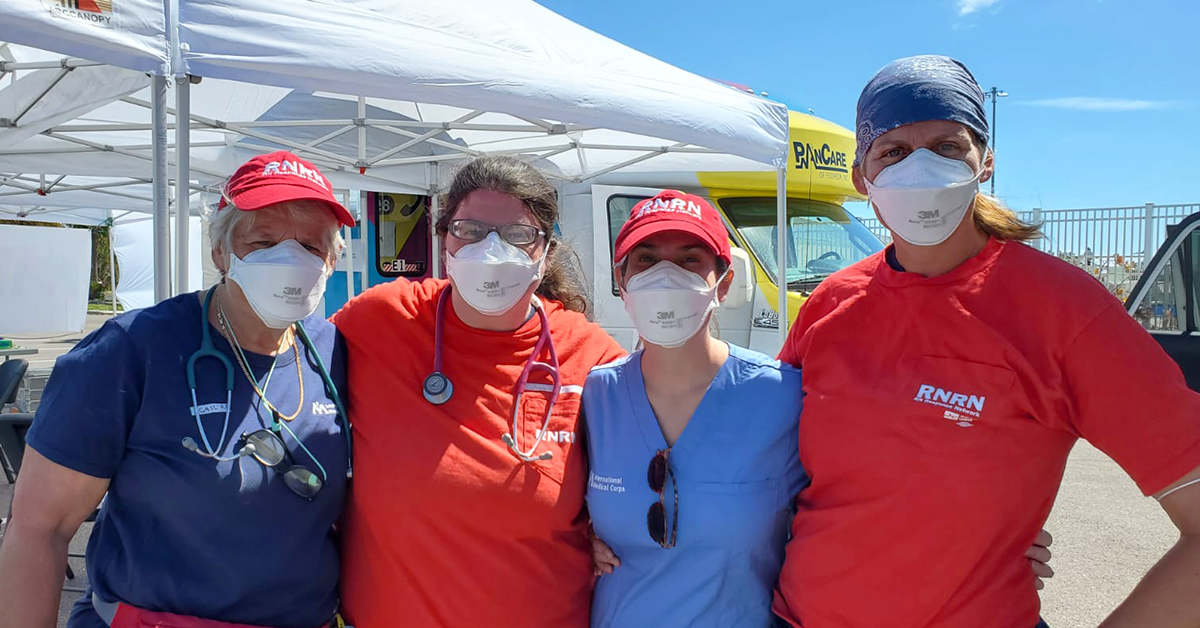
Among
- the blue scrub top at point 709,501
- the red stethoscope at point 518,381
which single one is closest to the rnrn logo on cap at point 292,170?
the red stethoscope at point 518,381

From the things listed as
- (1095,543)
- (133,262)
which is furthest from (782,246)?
(133,262)

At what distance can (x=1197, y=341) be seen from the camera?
189 inches

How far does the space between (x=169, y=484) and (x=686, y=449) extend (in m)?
1.13

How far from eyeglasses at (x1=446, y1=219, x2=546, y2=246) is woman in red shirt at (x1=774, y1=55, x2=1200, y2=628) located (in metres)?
0.85

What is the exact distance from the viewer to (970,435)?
1430 mm

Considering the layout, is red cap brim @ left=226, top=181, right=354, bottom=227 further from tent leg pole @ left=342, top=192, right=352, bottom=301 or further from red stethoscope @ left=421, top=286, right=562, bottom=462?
tent leg pole @ left=342, top=192, right=352, bottom=301

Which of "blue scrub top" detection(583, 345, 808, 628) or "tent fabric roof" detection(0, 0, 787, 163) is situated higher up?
"tent fabric roof" detection(0, 0, 787, 163)

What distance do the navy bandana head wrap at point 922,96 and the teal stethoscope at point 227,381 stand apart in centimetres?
143

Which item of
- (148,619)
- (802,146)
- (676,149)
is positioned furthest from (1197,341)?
(148,619)

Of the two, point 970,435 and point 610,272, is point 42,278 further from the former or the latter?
point 970,435

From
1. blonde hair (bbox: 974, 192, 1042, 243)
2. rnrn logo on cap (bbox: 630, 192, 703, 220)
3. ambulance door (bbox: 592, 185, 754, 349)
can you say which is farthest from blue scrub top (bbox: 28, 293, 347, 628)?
ambulance door (bbox: 592, 185, 754, 349)

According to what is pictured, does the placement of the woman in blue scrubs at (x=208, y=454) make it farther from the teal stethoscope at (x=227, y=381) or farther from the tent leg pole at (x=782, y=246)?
the tent leg pole at (x=782, y=246)

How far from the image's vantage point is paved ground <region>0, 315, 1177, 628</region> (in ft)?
12.4

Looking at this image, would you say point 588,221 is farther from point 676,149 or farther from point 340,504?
point 340,504
